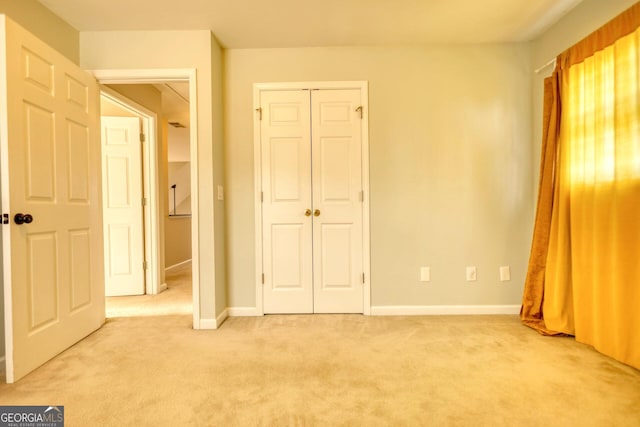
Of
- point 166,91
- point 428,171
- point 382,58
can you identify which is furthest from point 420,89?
point 166,91

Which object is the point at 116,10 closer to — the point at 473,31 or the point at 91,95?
the point at 91,95

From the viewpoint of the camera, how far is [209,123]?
255 centimetres

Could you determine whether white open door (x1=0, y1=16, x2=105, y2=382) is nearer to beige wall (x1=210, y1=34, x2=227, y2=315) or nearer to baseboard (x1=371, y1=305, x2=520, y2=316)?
beige wall (x1=210, y1=34, x2=227, y2=315)

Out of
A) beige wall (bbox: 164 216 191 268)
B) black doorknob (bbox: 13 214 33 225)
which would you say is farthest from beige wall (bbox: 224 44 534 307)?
beige wall (bbox: 164 216 191 268)

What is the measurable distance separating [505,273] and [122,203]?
4.18 meters

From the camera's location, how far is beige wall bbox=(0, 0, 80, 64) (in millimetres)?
1976

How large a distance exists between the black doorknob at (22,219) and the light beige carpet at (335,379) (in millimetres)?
909

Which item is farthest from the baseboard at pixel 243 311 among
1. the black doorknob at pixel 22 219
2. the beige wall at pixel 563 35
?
the beige wall at pixel 563 35

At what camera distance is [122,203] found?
3.63m

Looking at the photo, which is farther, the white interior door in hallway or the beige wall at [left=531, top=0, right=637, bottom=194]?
the white interior door in hallway

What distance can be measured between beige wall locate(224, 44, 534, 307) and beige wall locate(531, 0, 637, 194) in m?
0.07

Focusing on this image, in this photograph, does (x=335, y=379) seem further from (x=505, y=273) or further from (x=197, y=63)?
(x=197, y=63)

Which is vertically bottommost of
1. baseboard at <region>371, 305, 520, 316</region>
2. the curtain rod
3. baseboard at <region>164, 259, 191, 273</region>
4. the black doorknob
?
baseboard at <region>164, 259, 191, 273</region>

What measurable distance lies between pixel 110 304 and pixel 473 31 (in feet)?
14.5
